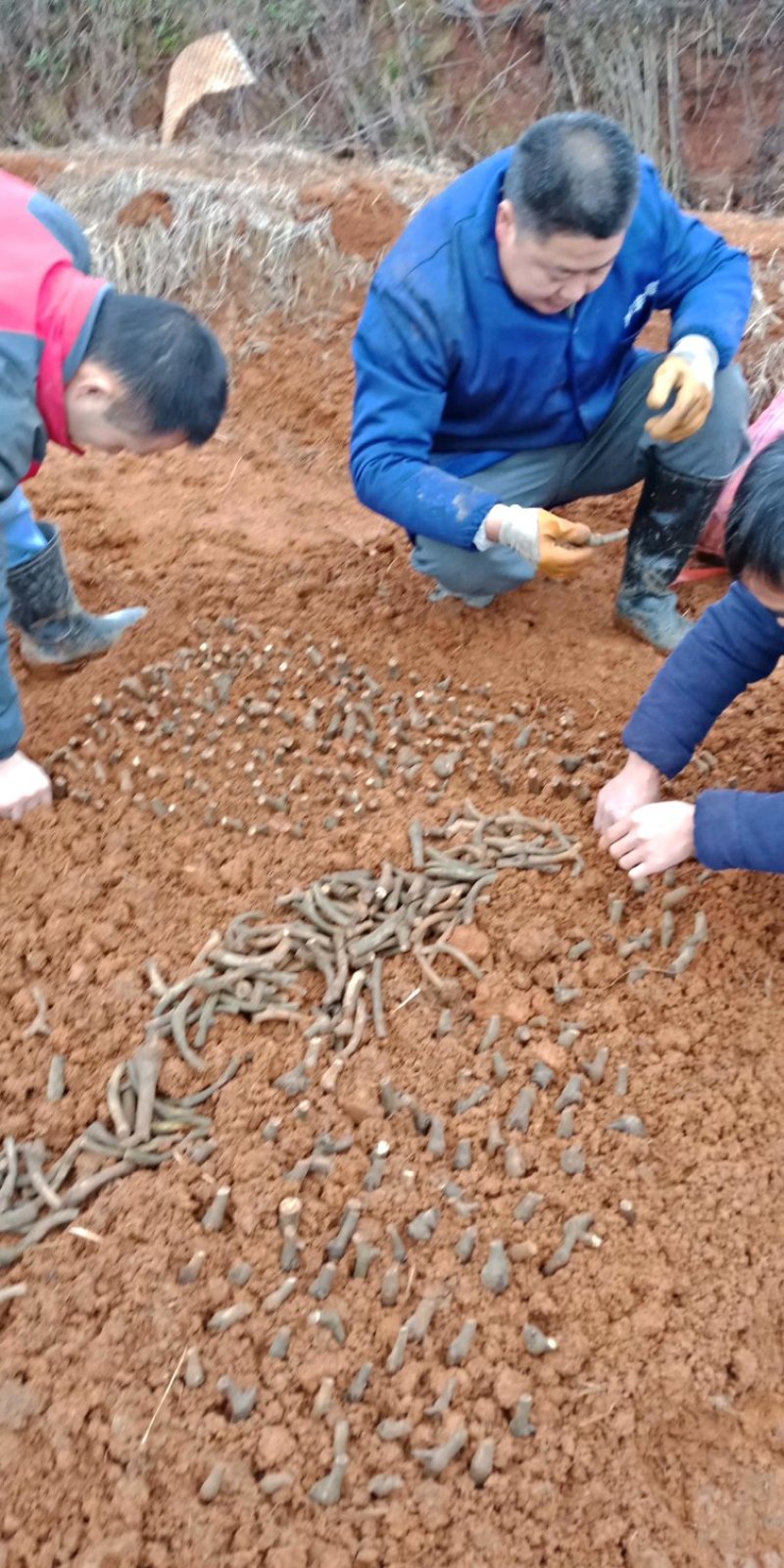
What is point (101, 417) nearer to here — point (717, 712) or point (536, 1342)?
point (717, 712)

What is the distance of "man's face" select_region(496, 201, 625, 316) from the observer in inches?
98.3

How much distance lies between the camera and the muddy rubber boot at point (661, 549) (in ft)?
10.3

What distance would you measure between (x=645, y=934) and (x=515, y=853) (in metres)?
0.35

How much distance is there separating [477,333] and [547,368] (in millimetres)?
225

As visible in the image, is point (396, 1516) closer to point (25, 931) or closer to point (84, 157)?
point (25, 931)

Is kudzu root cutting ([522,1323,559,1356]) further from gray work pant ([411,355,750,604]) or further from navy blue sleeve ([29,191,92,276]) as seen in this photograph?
navy blue sleeve ([29,191,92,276])

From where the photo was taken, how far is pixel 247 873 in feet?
8.40

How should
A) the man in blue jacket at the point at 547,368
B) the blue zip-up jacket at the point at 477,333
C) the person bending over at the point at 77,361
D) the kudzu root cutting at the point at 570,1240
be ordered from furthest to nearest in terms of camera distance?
the blue zip-up jacket at the point at 477,333 < the man in blue jacket at the point at 547,368 < the person bending over at the point at 77,361 < the kudzu root cutting at the point at 570,1240

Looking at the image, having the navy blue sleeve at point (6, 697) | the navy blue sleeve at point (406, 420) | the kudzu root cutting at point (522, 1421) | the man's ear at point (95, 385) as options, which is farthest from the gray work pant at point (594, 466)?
the kudzu root cutting at point (522, 1421)

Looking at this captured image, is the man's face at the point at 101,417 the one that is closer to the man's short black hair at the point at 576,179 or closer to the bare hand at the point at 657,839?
the man's short black hair at the point at 576,179

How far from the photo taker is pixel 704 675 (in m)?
2.35

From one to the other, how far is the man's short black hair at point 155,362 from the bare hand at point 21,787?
854mm

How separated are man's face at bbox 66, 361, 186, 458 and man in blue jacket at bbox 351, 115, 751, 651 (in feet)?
2.31

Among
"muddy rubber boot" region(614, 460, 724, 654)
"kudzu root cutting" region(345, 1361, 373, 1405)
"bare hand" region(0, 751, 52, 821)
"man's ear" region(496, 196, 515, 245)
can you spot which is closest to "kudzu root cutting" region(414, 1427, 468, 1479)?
"kudzu root cutting" region(345, 1361, 373, 1405)
